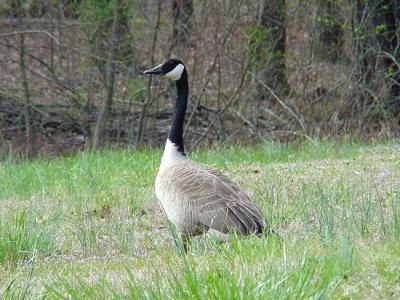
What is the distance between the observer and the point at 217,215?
6000mm

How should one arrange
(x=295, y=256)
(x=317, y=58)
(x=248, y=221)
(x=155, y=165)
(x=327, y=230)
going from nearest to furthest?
(x=295, y=256) < (x=327, y=230) < (x=248, y=221) < (x=155, y=165) < (x=317, y=58)

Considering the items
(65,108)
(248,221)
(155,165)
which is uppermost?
(248,221)

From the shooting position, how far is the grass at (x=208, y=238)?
166 inches

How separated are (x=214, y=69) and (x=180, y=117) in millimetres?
8243

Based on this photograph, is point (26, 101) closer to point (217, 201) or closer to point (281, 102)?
point (281, 102)

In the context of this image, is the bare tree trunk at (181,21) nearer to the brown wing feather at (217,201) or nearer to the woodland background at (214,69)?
the woodland background at (214,69)

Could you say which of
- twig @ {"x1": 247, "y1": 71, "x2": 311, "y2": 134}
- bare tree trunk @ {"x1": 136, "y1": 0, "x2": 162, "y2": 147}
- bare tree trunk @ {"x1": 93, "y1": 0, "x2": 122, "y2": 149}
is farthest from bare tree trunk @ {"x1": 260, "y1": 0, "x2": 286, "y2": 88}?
bare tree trunk @ {"x1": 93, "y1": 0, "x2": 122, "y2": 149}

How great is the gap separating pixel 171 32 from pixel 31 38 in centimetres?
383

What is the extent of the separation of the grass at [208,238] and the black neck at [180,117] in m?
0.72

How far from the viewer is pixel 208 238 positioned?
5.75 m

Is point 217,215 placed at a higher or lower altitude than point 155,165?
higher

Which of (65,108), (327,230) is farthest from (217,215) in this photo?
(65,108)

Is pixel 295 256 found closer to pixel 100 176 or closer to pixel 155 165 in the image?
pixel 100 176

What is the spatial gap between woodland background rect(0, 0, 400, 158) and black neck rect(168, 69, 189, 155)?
22.2 feet
